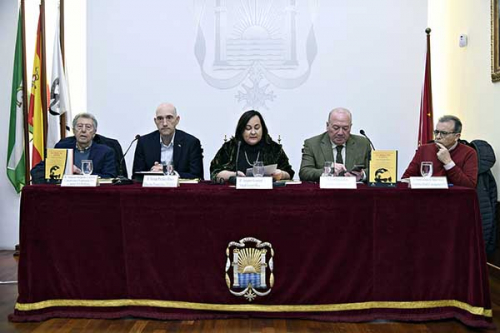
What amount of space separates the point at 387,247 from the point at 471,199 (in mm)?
485

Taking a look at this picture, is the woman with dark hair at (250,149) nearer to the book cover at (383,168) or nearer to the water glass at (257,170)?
the water glass at (257,170)

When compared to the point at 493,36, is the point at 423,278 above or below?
below

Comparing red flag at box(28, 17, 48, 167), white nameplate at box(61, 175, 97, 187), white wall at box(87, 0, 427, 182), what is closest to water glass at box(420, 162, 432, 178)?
white nameplate at box(61, 175, 97, 187)

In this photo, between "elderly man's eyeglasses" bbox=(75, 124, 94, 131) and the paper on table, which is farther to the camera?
"elderly man's eyeglasses" bbox=(75, 124, 94, 131)

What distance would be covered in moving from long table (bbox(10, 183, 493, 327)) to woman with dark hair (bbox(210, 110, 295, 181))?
629 mm

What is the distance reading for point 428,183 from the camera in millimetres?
2400

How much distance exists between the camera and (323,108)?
458 cm

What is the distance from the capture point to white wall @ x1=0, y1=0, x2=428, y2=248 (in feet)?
14.8

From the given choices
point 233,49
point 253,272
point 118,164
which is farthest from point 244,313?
point 233,49

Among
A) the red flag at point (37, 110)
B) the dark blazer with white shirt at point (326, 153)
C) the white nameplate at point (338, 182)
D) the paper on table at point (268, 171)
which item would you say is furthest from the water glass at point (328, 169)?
the red flag at point (37, 110)

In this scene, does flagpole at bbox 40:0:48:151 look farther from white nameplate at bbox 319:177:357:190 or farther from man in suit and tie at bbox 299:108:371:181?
white nameplate at bbox 319:177:357:190

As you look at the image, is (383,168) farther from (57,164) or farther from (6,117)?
(6,117)

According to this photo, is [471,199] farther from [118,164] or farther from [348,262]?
[118,164]

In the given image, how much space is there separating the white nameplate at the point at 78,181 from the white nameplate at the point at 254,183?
31.1 inches
